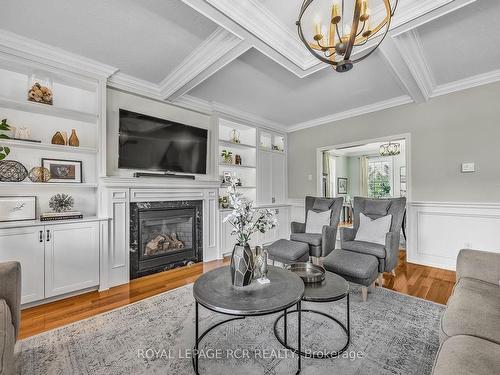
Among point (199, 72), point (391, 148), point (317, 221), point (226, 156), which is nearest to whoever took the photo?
point (199, 72)

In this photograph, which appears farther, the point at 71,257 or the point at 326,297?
the point at 71,257

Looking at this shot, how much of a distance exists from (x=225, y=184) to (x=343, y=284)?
9.18 feet

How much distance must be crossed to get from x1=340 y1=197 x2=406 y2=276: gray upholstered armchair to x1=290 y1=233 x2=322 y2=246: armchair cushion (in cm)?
32

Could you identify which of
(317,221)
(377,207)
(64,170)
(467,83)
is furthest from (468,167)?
(64,170)

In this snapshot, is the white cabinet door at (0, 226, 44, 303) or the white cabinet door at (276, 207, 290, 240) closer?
the white cabinet door at (0, 226, 44, 303)

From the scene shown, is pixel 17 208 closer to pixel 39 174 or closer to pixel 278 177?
pixel 39 174

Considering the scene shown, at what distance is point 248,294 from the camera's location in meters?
1.47

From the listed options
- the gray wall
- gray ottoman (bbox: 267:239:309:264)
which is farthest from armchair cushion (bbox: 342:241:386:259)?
the gray wall

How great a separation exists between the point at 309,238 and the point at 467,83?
2949mm

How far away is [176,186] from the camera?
338 centimetres

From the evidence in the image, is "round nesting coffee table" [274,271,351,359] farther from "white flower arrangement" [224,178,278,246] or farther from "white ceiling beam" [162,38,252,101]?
"white ceiling beam" [162,38,252,101]

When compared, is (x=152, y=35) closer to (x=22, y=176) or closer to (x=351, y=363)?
(x=22, y=176)

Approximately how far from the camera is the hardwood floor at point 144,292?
2.11m

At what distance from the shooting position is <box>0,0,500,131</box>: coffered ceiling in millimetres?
1893
